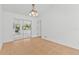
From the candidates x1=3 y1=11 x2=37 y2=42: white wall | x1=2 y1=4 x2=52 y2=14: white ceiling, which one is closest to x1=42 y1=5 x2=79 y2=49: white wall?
x1=2 y1=4 x2=52 y2=14: white ceiling

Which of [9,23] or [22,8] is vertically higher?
[22,8]

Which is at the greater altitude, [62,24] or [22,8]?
[22,8]

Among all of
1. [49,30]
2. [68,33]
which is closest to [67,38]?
[68,33]

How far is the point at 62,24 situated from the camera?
1264 mm

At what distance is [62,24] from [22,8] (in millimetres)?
566

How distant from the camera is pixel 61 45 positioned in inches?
49.4

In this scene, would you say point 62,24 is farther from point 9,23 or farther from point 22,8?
point 9,23

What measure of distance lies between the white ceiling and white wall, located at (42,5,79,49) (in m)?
0.07

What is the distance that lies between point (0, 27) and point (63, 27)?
0.81 metres

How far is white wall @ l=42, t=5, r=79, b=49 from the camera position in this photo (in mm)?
1233

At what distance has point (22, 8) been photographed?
1249 mm

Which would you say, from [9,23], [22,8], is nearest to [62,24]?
[22,8]

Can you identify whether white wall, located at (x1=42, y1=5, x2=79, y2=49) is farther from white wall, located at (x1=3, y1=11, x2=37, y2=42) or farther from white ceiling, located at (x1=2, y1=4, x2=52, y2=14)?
white wall, located at (x1=3, y1=11, x2=37, y2=42)

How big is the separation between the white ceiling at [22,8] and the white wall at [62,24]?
7cm
